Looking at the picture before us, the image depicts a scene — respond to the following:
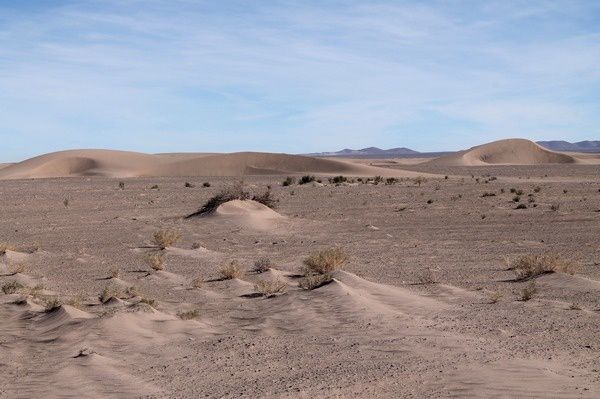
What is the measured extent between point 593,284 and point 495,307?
2951 millimetres

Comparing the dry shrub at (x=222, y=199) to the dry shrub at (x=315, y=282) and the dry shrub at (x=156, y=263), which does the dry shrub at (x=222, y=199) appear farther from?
the dry shrub at (x=315, y=282)

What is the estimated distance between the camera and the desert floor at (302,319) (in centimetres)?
898

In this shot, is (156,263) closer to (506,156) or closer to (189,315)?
(189,315)

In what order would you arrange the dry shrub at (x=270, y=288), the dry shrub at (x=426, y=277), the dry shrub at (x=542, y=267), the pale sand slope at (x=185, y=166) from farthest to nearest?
1. the pale sand slope at (x=185, y=166)
2. the dry shrub at (x=542, y=267)
3. the dry shrub at (x=426, y=277)
4. the dry shrub at (x=270, y=288)

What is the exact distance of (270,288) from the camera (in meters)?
14.6

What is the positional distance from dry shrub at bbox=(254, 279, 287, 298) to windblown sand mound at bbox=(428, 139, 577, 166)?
4348 inches

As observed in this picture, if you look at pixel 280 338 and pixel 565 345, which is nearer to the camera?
pixel 565 345

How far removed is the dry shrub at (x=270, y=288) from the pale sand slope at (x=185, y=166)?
70.5 m

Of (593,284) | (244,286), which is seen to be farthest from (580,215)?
(244,286)

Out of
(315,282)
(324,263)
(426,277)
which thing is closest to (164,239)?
(324,263)

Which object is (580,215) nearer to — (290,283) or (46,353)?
(290,283)

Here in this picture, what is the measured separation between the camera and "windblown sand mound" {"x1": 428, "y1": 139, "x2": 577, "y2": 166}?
127062 mm

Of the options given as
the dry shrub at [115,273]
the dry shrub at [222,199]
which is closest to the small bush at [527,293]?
the dry shrub at [115,273]

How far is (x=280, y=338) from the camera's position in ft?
36.5
